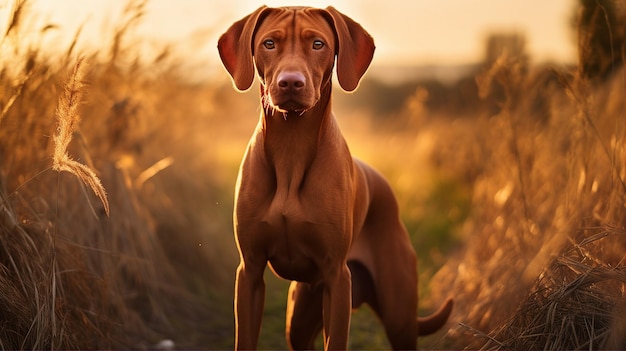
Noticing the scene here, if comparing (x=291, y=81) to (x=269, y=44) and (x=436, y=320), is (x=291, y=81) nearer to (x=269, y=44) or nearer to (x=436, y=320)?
(x=269, y=44)

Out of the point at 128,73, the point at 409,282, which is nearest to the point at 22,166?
the point at 128,73

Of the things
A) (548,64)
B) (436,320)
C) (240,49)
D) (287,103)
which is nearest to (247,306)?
(287,103)

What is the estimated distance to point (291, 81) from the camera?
2959 mm

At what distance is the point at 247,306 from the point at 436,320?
52.4 inches

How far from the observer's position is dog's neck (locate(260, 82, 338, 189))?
11.1ft

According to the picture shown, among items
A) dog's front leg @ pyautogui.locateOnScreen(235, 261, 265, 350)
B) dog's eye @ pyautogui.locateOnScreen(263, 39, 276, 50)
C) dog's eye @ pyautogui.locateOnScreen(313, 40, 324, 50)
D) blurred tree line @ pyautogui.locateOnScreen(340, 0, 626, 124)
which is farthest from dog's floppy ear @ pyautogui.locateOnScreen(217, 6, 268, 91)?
blurred tree line @ pyautogui.locateOnScreen(340, 0, 626, 124)

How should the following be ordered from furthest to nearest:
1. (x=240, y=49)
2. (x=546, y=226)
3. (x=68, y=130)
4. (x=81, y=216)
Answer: (x=546, y=226) → (x=81, y=216) → (x=240, y=49) → (x=68, y=130)

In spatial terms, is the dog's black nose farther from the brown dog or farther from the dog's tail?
the dog's tail

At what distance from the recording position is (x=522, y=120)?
590 centimetres

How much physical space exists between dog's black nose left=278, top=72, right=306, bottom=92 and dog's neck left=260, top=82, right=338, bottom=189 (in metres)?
0.41

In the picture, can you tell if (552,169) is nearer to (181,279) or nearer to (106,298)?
(181,279)

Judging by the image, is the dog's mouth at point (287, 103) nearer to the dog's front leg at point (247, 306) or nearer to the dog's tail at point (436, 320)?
the dog's front leg at point (247, 306)

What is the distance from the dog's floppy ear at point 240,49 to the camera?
3314 millimetres

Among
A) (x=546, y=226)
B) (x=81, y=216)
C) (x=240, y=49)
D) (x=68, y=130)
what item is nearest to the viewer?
(x=68, y=130)
